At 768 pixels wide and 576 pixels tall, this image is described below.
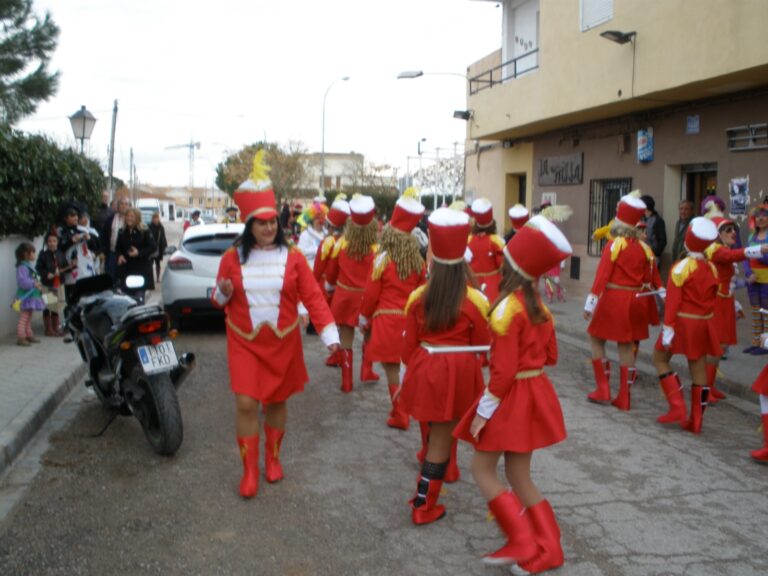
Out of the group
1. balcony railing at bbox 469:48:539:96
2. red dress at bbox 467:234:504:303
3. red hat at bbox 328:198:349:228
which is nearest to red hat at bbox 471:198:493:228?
red dress at bbox 467:234:504:303

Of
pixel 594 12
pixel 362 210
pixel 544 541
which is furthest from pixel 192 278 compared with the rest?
pixel 594 12

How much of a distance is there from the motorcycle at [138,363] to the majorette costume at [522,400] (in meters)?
2.62

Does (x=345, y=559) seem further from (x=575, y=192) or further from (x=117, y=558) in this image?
(x=575, y=192)

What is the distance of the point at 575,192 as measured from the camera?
16578mm

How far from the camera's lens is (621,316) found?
7.21 meters

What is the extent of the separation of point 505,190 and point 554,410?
16313 millimetres

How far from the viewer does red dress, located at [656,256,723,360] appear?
21.3 ft

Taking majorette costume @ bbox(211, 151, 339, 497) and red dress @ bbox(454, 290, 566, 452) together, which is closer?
red dress @ bbox(454, 290, 566, 452)

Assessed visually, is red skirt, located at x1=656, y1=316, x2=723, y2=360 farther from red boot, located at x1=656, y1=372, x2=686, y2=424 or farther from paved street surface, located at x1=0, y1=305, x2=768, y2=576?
paved street surface, located at x1=0, y1=305, x2=768, y2=576

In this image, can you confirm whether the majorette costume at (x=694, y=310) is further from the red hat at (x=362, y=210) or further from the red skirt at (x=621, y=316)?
the red hat at (x=362, y=210)

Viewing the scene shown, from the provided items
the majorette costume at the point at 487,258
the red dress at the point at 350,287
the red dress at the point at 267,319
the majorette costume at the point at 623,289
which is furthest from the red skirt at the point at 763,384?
the majorette costume at the point at 487,258

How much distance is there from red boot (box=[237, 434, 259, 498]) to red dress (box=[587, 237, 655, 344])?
138 inches

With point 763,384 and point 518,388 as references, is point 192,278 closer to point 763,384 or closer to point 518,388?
point 763,384

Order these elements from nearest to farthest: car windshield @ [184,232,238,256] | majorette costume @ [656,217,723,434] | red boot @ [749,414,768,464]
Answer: red boot @ [749,414,768,464] < majorette costume @ [656,217,723,434] < car windshield @ [184,232,238,256]
